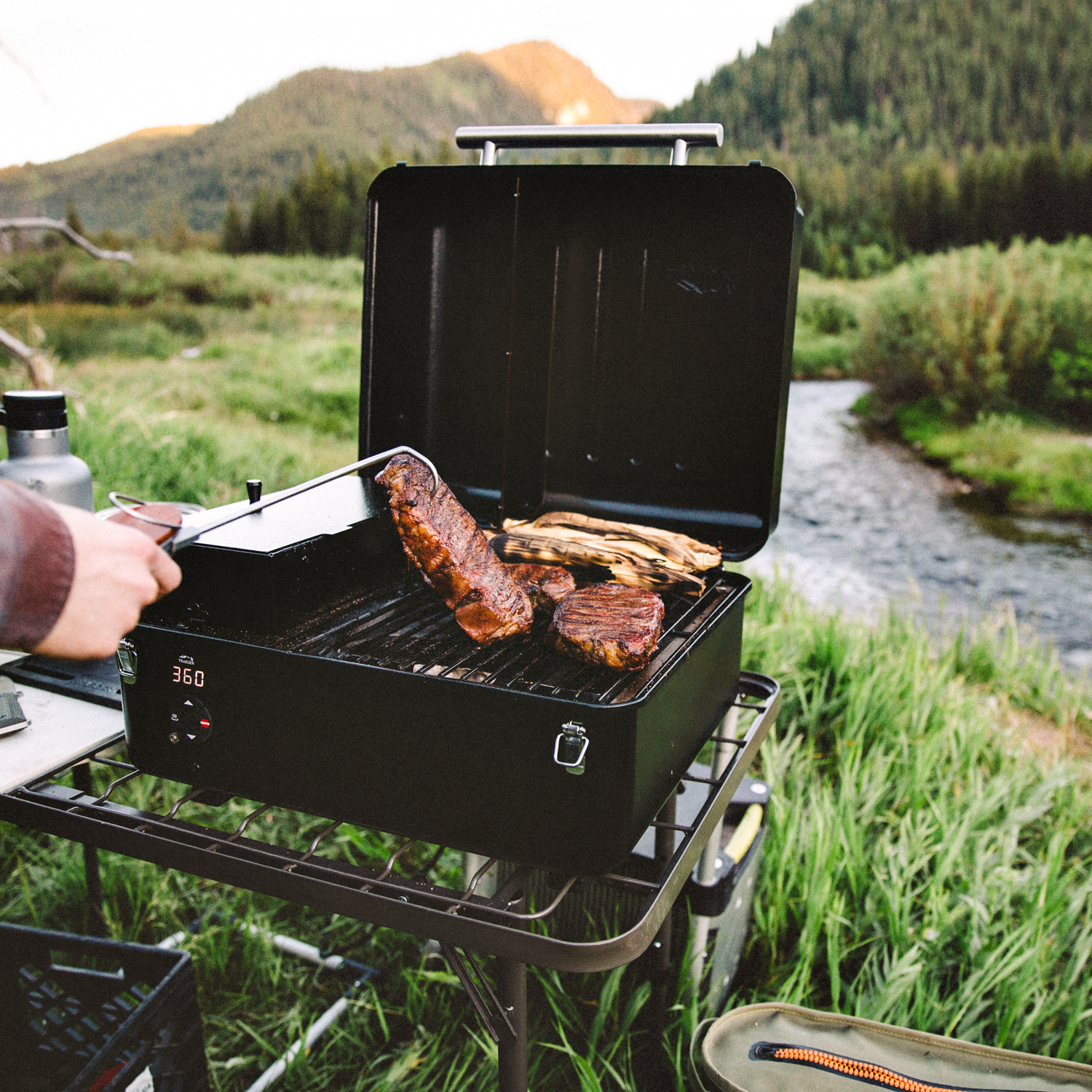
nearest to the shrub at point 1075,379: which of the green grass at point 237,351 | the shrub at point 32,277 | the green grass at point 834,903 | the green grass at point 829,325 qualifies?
the green grass at point 829,325

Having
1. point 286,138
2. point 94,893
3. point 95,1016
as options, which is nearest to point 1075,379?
point 286,138

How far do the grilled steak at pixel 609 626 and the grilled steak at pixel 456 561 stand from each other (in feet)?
0.22

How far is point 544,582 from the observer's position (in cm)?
138

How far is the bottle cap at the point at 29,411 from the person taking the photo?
1.57 metres

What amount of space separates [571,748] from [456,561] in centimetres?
38

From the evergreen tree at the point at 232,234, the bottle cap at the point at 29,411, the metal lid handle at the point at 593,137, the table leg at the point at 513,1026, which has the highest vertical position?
the evergreen tree at the point at 232,234

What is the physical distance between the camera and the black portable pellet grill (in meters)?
0.98

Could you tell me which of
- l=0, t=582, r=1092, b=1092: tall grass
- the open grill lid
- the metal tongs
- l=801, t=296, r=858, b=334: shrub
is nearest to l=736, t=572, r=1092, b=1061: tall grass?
l=0, t=582, r=1092, b=1092: tall grass

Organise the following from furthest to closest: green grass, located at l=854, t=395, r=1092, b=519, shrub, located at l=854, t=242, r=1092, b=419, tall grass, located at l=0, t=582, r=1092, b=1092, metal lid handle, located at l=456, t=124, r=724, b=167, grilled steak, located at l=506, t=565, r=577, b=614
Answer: shrub, located at l=854, t=242, r=1092, b=419 < green grass, located at l=854, t=395, r=1092, b=519 < tall grass, located at l=0, t=582, r=1092, b=1092 < metal lid handle, located at l=456, t=124, r=724, b=167 < grilled steak, located at l=506, t=565, r=577, b=614

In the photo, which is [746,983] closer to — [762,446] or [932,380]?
[762,446]

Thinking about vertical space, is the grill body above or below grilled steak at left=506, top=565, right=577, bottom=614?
below

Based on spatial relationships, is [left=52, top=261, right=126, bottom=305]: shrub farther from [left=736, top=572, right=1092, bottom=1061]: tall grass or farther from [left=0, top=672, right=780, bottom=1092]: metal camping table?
[left=0, top=672, right=780, bottom=1092]: metal camping table

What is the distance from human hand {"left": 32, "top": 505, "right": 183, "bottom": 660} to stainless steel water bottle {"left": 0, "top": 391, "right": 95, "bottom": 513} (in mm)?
760

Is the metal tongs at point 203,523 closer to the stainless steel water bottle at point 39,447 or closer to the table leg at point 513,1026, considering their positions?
the stainless steel water bottle at point 39,447
